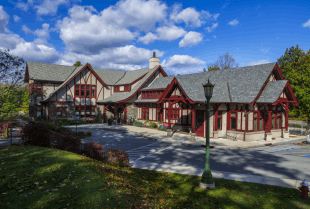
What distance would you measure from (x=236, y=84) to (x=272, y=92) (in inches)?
153

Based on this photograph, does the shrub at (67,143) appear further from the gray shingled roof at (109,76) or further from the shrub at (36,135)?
the gray shingled roof at (109,76)

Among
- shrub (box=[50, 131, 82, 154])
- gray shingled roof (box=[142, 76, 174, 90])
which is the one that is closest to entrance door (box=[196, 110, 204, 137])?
gray shingled roof (box=[142, 76, 174, 90])

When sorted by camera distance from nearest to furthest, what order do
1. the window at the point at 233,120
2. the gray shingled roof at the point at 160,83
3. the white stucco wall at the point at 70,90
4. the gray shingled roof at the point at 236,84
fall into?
the gray shingled roof at the point at 236,84 < the window at the point at 233,120 < the gray shingled roof at the point at 160,83 < the white stucco wall at the point at 70,90

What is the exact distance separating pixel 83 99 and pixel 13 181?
31518 mm

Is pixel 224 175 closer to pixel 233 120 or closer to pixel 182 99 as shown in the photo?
pixel 182 99

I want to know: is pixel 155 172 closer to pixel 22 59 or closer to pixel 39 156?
pixel 39 156

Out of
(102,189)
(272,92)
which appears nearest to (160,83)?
(272,92)

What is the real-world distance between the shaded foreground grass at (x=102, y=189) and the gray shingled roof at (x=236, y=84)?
13.9 metres

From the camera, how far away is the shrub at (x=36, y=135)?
12.9 metres

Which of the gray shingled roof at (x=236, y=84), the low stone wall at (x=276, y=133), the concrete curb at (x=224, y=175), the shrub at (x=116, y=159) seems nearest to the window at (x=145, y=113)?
the gray shingled roof at (x=236, y=84)

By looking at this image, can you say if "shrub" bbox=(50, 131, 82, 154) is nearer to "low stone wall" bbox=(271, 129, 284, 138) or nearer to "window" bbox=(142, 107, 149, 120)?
"window" bbox=(142, 107, 149, 120)

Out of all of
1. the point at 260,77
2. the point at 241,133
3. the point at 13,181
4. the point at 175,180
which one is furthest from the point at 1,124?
the point at 260,77

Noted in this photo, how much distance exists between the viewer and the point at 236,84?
24281 mm

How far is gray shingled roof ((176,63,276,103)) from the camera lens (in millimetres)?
22219
